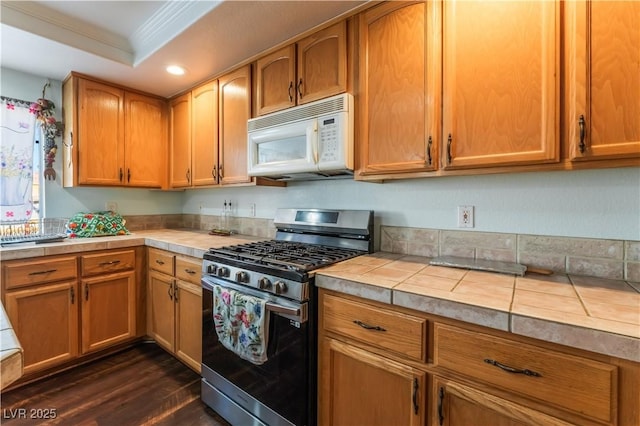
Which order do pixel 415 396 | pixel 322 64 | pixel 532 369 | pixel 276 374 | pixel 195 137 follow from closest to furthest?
pixel 532 369, pixel 415 396, pixel 276 374, pixel 322 64, pixel 195 137

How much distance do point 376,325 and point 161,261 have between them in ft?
5.92

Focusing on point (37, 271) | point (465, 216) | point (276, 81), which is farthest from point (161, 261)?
point (465, 216)

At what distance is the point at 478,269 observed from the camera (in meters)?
1.31

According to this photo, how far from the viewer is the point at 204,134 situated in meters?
2.50

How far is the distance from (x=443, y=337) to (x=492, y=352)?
5.7 inches

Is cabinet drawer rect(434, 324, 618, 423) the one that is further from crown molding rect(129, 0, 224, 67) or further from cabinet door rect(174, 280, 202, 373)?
crown molding rect(129, 0, 224, 67)

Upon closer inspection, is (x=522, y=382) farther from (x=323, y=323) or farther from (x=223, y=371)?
(x=223, y=371)

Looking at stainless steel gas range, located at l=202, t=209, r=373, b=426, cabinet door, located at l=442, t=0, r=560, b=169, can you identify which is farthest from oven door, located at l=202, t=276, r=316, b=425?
cabinet door, located at l=442, t=0, r=560, b=169

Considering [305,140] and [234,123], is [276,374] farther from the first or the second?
[234,123]

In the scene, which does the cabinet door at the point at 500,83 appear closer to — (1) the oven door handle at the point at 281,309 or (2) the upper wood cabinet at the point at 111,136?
(1) the oven door handle at the point at 281,309

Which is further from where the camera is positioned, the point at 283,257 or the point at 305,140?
the point at 305,140

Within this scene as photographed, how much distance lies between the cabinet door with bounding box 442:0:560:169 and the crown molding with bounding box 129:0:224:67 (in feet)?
4.06

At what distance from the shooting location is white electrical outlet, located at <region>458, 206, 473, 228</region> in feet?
5.01

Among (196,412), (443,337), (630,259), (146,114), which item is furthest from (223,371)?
(146,114)
